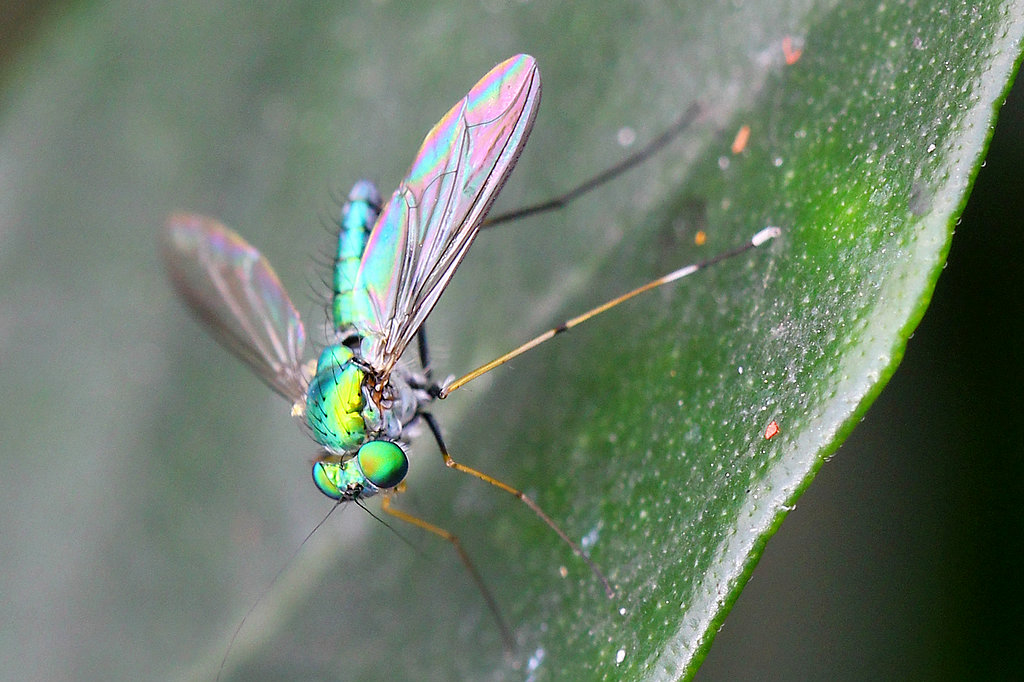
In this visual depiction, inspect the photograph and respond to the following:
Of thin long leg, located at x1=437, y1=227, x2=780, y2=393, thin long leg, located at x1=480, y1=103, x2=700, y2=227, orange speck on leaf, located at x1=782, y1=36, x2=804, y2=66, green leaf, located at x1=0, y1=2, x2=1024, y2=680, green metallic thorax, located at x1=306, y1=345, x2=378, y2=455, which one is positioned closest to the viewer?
green leaf, located at x1=0, y1=2, x2=1024, y2=680

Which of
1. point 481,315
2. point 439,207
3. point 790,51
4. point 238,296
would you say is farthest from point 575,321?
point 238,296

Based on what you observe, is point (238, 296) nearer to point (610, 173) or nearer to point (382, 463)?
point (382, 463)

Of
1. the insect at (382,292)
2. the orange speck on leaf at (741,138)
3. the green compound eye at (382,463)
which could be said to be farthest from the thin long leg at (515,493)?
the orange speck on leaf at (741,138)

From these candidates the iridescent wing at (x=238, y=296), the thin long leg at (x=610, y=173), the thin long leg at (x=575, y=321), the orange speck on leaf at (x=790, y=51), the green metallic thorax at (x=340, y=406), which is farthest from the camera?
the iridescent wing at (x=238, y=296)

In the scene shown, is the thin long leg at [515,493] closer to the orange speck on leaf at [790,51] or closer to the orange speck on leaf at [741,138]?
the orange speck on leaf at [741,138]

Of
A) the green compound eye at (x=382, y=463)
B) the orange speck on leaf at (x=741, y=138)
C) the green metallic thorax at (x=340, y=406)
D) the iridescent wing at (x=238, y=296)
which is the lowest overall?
the green compound eye at (x=382, y=463)

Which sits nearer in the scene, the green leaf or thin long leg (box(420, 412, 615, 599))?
the green leaf

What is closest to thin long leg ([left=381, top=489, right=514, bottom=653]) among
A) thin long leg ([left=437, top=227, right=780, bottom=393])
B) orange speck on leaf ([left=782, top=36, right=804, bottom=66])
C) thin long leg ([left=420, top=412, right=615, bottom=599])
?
thin long leg ([left=420, top=412, right=615, bottom=599])

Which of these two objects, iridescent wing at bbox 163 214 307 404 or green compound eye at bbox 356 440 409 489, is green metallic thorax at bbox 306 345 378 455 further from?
iridescent wing at bbox 163 214 307 404
